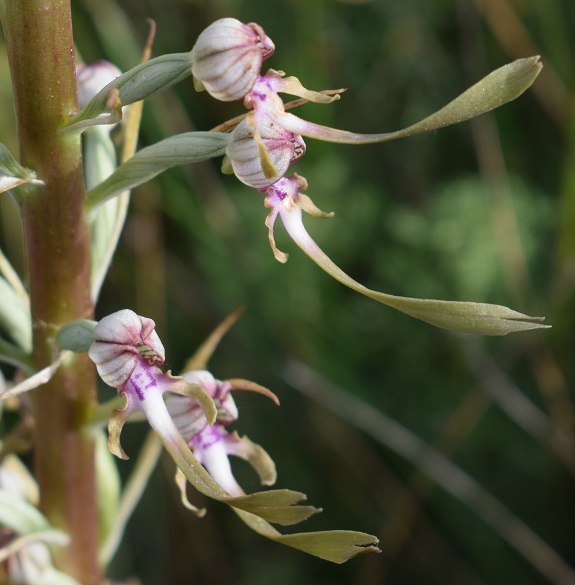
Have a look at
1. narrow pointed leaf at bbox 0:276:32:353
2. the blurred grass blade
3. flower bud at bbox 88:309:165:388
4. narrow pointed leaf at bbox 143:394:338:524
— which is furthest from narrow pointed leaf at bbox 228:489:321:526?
the blurred grass blade

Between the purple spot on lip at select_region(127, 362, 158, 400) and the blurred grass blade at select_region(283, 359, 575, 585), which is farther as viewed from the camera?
Answer: the blurred grass blade at select_region(283, 359, 575, 585)

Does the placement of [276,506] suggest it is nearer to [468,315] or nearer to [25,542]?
[468,315]

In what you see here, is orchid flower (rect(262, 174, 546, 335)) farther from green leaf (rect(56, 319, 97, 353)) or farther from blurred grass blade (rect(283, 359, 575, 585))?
blurred grass blade (rect(283, 359, 575, 585))

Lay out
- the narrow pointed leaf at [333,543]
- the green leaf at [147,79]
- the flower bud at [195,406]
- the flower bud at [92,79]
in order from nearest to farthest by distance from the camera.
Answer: the narrow pointed leaf at [333,543], the green leaf at [147,79], the flower bud at [195,406], the flower bud at [92,79]

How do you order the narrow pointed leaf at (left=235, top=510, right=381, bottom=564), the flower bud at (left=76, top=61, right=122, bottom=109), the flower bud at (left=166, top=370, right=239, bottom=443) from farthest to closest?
the flower bud at (left=76, top=61, right=122, bottom=109)
the flower bud at (left=166, top=370, right=239, bottom=443)
the narrow pointed leaf at (left=235, top=510, right=381, bottom=564)

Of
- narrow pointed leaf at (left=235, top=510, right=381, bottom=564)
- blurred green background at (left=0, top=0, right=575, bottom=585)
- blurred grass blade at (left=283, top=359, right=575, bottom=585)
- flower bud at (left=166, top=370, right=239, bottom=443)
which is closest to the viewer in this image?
narrow pointed leaf at (left=235, top=510, right=381, bottom=564)

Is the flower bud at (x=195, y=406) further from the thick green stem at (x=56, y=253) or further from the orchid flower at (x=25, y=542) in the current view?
the orchid flower at (x=25, y=542)

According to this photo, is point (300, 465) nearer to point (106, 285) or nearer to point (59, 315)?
point (106, 285)

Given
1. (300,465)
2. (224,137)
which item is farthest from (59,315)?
(300,465)

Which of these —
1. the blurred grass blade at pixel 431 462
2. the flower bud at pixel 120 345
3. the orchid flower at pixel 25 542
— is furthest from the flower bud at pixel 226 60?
the blurred grass blade at pixel 431 462
